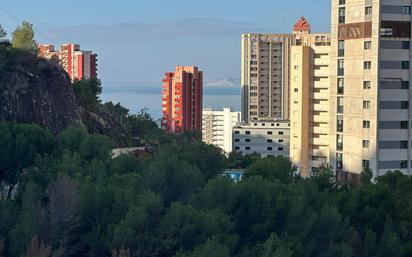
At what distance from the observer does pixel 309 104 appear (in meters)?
29.0

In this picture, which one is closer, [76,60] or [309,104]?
[309,104]

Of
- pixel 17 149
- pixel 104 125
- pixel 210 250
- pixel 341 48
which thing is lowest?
pixel 210 250

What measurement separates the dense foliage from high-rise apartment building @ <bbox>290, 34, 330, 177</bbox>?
11560 mm

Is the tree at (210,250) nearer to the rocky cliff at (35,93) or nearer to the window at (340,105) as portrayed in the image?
the rocky cliff at (35,93)

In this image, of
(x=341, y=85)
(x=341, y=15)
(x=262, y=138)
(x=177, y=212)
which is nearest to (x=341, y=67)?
(x=341, y=85)

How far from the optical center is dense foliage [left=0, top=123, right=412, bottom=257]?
11523 mm

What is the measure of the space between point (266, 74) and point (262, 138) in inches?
393

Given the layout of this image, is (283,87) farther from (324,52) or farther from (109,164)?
(109,164)

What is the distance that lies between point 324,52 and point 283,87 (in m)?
30.5

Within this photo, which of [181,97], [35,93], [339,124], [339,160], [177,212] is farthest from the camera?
[181,97]

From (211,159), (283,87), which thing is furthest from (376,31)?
(283,87)

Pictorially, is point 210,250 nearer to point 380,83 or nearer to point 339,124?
point 380,83

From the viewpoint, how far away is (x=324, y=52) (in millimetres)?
28609

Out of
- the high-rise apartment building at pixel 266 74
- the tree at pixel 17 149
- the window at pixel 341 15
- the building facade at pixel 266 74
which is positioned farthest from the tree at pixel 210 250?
the building facade at pixel 266 74
